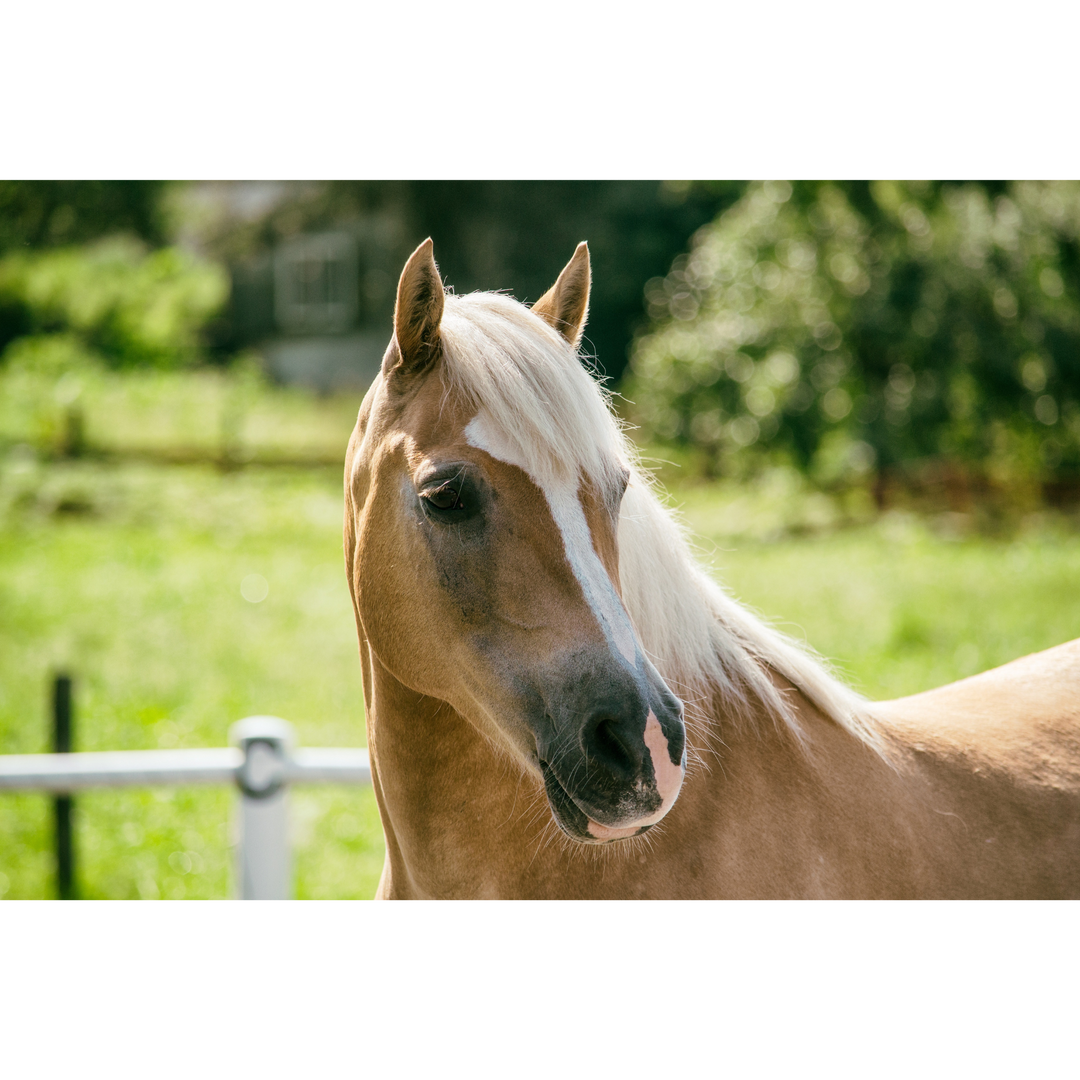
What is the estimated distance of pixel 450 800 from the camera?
5.34ft

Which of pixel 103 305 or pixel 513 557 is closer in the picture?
pixel 513 557

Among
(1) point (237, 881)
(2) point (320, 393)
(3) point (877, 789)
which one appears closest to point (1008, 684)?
(3) point (877, 789)

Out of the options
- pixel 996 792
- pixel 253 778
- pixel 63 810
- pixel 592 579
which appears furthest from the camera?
pixel 63 810

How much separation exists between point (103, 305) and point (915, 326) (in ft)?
53.0

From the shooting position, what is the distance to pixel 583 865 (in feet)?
5.12

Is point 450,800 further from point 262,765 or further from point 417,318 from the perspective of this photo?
point 262,765

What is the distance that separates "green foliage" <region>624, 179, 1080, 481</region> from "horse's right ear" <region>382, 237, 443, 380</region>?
41.9 ft

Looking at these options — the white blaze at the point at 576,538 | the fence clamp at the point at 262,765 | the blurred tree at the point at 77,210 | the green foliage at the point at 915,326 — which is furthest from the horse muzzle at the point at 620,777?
the blurred tree at the point at 77,210

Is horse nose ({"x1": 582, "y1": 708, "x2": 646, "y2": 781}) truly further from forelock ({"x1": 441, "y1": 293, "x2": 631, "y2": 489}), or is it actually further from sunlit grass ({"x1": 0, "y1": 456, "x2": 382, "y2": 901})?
sunlit grass ({"x1": 0, "y1": 456, "x2": 382, "y2": 901})

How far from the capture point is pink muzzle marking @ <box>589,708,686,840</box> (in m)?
1.33

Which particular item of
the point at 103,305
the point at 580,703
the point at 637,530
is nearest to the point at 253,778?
the point at 637,530

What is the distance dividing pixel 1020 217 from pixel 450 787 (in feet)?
49.3

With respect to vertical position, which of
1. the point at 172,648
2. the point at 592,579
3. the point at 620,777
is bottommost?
the point at 172,648

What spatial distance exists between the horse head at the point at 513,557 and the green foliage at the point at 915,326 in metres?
12.8
